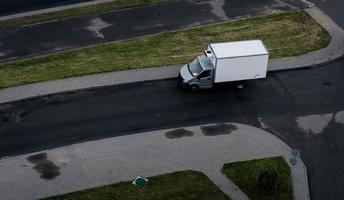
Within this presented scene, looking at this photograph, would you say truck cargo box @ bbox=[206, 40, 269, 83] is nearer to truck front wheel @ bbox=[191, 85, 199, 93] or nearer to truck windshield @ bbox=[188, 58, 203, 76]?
truck windshield @ bbox=[188, 58, 203, 76]

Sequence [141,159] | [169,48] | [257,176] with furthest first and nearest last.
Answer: [169,48] → [141,159] → [257,176]

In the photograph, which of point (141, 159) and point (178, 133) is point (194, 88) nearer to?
point (178, 133)

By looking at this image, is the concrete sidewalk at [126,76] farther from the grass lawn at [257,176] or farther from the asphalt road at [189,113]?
the grass lawn at [257,176]

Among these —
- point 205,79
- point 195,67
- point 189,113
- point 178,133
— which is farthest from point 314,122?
point 178,133

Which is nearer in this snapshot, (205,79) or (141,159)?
(141,159)

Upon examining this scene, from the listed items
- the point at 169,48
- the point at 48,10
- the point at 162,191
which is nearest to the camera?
the point at 162,191

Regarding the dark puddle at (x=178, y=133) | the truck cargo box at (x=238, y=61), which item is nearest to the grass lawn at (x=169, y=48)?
the truck cargo box at (x=238, y=61)

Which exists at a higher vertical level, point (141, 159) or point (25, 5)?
point (25, 5)

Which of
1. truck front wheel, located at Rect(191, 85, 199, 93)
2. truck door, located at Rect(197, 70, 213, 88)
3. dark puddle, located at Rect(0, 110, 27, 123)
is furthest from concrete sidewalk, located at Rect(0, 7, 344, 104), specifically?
truck door, located at Rect(197, 70, 213, 88)
